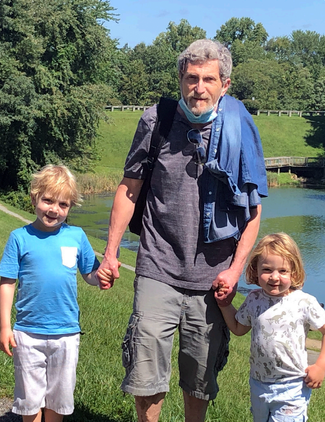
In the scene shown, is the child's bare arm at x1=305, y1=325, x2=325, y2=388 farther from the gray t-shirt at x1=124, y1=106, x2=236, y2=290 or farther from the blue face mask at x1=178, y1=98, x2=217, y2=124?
the blue face mask at x1=178, y1=98, x2=217, y2=124

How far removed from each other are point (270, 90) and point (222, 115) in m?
82.5

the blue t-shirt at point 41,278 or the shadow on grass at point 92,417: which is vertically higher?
the blue t-shirt at point 41,278

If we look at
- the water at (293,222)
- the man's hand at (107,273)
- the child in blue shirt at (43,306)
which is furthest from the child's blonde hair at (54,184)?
the water at (293,222)

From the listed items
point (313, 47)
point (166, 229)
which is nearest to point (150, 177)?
point (166, 229)

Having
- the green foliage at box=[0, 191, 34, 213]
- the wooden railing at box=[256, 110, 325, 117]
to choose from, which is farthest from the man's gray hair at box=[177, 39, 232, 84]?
the wooden railing at box=[256, 110, 325, 117]

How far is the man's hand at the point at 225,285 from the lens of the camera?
3342 millimetres

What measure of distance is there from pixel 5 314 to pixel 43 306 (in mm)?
210

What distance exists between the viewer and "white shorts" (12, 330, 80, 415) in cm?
330

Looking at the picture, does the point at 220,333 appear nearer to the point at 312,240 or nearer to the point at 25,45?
the point at 312,240

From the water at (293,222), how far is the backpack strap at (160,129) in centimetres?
1456

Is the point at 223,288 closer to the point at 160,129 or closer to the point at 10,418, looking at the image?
the point at 160,129

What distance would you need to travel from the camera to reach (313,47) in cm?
13925

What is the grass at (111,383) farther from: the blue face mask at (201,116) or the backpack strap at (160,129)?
the blue face mask at (201,116)

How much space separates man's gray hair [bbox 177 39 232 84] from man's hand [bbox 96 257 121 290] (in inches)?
46.4
